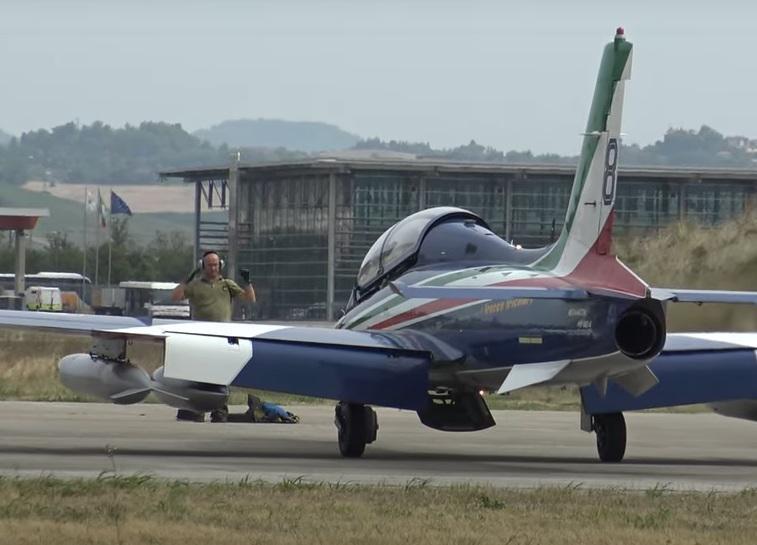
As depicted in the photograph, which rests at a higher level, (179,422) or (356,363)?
(356,363)

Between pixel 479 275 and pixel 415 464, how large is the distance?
193 centimetres

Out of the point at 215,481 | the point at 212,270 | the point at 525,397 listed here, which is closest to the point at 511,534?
the point at 215,481

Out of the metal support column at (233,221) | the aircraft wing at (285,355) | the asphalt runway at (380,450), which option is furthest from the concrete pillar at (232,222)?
the aircraft wing at (285,355)

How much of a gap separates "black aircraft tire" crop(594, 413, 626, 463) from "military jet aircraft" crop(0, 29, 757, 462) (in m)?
0.02

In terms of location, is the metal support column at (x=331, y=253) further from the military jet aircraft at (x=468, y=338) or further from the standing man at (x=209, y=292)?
the military jet aircraft at (x=468, y=338)

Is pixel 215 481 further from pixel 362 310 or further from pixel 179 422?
pixel 179 422

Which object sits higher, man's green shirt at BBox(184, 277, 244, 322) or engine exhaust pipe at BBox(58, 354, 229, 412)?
man's green shirt at BBox(184, 277, 244, 322)

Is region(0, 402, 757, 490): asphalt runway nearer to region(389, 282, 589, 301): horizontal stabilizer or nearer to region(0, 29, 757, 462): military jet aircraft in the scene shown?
Answer: region(0, 29, 757, 462): military jet aircraft

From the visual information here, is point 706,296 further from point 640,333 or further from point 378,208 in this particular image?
point 378,208

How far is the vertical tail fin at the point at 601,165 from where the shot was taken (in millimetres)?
15641

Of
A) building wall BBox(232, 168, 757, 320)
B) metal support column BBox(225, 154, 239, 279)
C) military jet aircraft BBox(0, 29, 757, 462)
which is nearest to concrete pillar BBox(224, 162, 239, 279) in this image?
metal support column BBox(225, 154, 239, 279)

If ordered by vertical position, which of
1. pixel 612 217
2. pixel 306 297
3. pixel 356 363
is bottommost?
pixel 306 297

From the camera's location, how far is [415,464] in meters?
16.0

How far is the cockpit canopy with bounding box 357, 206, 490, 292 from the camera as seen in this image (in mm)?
17516
